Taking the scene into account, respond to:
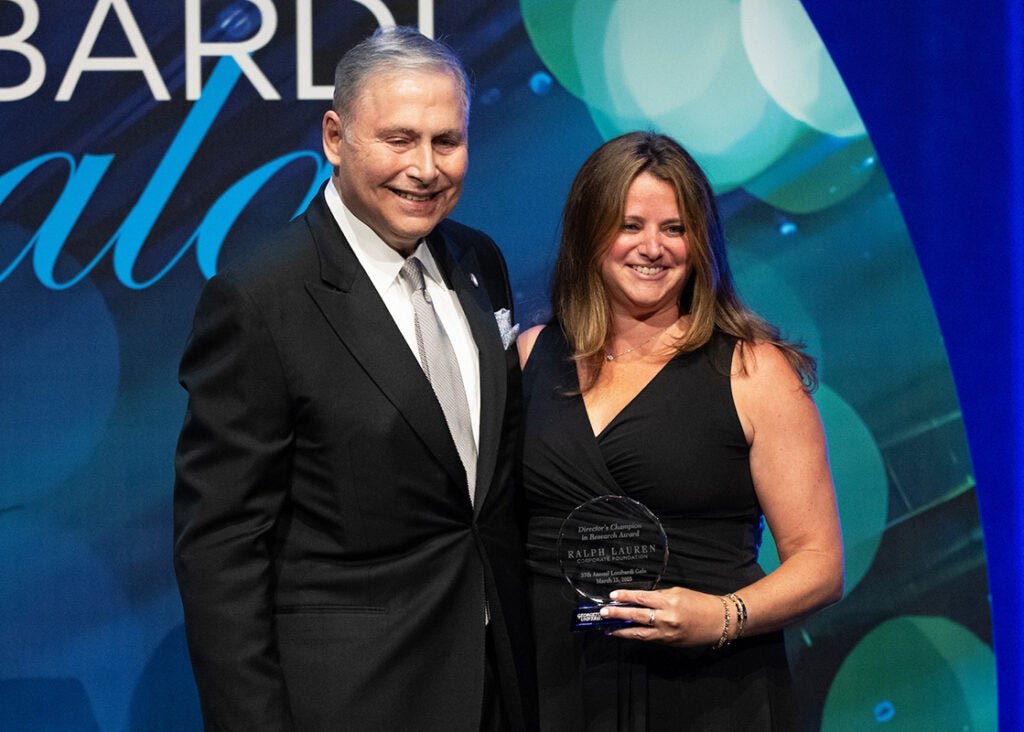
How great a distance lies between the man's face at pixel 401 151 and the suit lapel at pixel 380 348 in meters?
0.12

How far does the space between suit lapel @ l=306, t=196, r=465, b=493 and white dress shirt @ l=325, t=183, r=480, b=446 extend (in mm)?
42

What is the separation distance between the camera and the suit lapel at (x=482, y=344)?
1889 mm

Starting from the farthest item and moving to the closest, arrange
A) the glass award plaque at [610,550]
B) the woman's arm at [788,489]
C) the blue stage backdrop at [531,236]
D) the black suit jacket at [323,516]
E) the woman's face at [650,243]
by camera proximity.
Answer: the blue stage backdrop at [531,236], the woman's face at [650,243], the woman's arm at [788,489], the glass award plaque at [610,550], the black suit jacket at [323,516]

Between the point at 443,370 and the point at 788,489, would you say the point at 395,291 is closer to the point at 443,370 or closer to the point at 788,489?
the point at 443,370

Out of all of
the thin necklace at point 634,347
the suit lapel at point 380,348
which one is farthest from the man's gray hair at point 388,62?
the thin necklace at point 634,347

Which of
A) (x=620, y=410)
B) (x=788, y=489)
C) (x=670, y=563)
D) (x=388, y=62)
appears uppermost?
(x=388, y=62)

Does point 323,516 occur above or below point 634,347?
below

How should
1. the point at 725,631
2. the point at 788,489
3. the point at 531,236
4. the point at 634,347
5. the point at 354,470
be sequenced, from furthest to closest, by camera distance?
A: the point at 531,236 < the point at 634,347 < the point at 788,489 < the point at 725,631 < the point at 354,470

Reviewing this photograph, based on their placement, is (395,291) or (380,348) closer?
(380,348)

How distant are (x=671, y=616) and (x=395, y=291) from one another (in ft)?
2.35

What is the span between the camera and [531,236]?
302 cm

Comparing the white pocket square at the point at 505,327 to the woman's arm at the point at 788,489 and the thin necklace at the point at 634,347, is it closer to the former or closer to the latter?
the thin necklace at the point at 634,347

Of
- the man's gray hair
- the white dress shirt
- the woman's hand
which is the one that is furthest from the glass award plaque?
the man's gray hair

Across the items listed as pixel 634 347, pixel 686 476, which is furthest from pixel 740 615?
pixel 634 347
